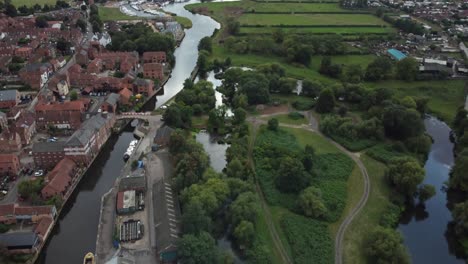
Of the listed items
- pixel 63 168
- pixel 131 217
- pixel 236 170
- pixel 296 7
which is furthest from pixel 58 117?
pixel 296 7

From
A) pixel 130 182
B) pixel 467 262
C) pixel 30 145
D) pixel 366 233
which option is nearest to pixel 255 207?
pixel 366 233

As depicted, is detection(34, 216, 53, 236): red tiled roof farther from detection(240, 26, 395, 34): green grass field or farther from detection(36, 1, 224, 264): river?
detection(240, 26, 395, 34): green grass field

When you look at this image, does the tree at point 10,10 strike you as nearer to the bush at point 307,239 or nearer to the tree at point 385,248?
the bush at point 307,239

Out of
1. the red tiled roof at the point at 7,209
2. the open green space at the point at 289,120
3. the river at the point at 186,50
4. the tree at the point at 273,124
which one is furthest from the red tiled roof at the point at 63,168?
the open green space at the point at 289,120

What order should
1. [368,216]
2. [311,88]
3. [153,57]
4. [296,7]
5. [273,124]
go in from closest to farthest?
1. [368,216]
2. [273,124]
3. [311,88]
4. [153,57]
5. [296,7]

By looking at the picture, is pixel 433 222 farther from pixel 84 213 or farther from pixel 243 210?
pixel 84 213

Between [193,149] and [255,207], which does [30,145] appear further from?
[255,207]
